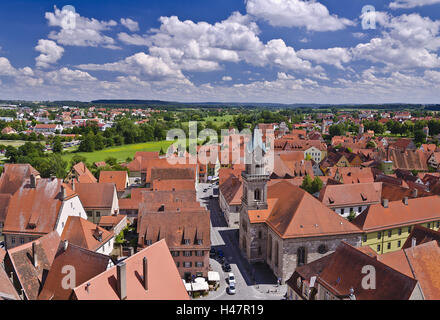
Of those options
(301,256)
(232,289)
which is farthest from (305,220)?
(232,289)

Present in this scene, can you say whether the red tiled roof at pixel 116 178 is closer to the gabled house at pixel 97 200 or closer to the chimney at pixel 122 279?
the gabled house at pixel 97 200

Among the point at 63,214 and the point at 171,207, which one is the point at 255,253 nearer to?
the point at 171,207

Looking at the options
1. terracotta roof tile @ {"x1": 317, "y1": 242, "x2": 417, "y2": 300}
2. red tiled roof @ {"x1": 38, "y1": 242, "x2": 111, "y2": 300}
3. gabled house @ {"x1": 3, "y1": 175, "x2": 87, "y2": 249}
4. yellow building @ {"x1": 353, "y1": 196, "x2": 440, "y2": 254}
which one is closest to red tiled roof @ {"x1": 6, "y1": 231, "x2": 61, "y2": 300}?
red tiled roof @ {"x1": 38, "y1": 242, "x2": 111, "y2": 300}

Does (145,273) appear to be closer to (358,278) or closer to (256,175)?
(358,278)

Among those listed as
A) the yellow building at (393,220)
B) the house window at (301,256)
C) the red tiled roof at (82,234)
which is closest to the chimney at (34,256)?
the red tiled roof at (82,234)

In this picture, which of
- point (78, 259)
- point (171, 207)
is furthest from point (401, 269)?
point (171, 207)

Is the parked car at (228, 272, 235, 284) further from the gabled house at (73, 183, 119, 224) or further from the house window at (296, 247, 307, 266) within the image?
the gabled house at (73, 183, 119, 224)

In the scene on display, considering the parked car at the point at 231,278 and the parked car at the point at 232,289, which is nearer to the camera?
the parked car at the point at 232,289
